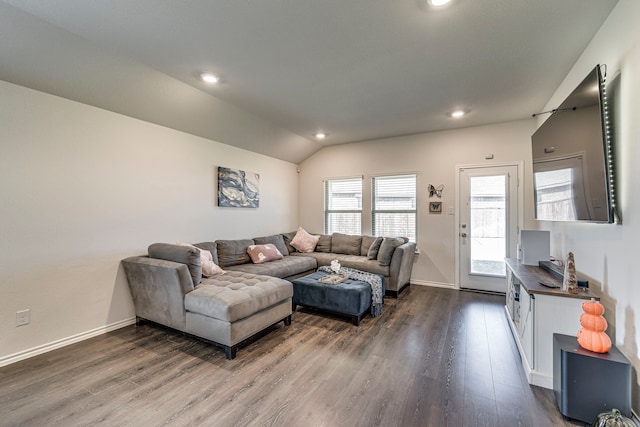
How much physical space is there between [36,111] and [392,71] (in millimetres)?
3352

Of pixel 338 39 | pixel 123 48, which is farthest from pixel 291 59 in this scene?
pixel 123 48

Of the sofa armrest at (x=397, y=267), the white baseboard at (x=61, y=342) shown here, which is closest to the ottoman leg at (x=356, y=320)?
the sofa armrest at (x=397, y=267)

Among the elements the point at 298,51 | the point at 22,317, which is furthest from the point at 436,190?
the point at 22,317

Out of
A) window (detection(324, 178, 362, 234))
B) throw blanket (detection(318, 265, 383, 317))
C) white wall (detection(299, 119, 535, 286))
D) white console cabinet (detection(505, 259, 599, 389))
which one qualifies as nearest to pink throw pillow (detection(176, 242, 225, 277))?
throw blanket (detection(318, 265, 383, 317))

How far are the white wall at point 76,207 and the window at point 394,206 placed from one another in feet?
10.6

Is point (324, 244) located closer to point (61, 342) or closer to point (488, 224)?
point (488, 224)

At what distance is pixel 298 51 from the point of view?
238 cm

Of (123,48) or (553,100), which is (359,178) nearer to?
(553,100)

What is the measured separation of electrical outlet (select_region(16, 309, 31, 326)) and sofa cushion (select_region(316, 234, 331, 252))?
390 cm

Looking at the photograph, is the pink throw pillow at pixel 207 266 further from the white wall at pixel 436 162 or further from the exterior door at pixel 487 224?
the exterior door at pixel 487 224

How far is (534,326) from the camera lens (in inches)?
80.2

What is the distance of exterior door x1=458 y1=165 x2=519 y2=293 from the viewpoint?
418 centimetres

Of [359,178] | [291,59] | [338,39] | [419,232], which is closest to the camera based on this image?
[338,39]

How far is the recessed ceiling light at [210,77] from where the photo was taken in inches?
110
